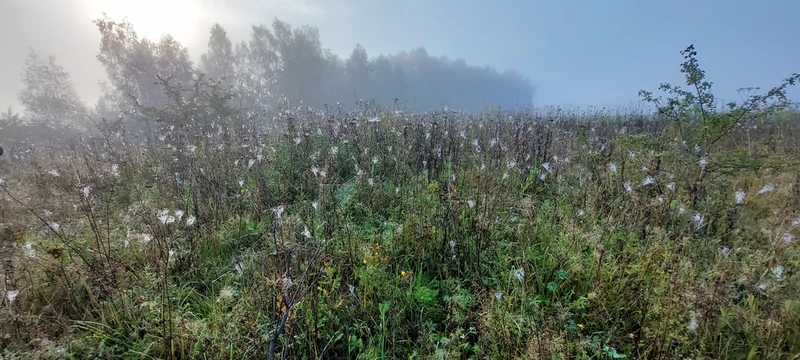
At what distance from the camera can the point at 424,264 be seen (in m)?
2.76

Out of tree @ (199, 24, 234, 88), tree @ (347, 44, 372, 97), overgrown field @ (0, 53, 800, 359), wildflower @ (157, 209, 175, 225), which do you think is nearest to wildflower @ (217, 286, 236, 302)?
overgrown field @ (0, 53, 800, 359)

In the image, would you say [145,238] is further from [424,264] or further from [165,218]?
[424,264]

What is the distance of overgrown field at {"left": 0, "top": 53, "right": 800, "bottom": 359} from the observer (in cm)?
194

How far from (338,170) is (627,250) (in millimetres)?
3769

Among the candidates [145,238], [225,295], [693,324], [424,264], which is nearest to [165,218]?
[145,238]

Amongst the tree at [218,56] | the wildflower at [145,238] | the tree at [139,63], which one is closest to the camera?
the wildflower at [145,238]

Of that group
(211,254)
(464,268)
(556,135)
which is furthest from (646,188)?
(211,254)

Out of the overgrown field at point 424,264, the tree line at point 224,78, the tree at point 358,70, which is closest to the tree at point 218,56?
the tree line at point 224,78

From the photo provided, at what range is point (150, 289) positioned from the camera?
236 centimetres

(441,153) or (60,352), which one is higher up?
(441,153)

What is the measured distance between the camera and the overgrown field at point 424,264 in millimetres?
1944

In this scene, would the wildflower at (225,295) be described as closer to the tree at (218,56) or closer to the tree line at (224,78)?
the tree line at (224,78)

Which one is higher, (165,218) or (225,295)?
(165,218)

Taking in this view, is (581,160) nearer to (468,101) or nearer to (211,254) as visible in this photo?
(211,254)
